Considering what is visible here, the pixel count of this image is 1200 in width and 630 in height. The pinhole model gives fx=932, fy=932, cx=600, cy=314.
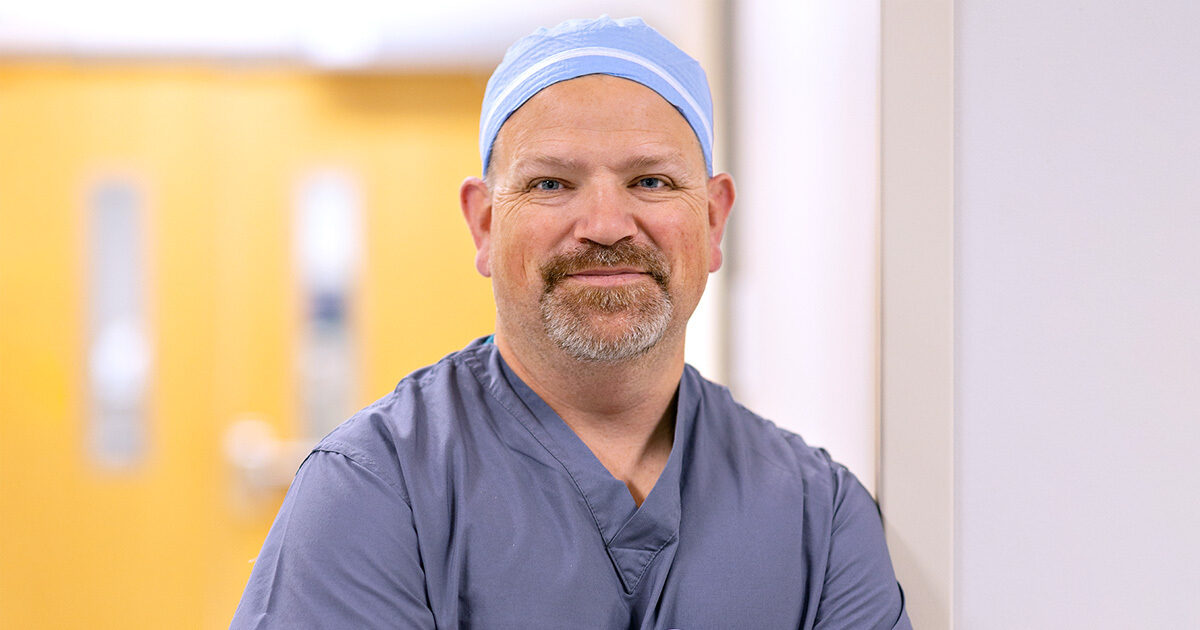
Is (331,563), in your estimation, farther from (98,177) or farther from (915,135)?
(98,177)

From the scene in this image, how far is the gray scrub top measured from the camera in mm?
723

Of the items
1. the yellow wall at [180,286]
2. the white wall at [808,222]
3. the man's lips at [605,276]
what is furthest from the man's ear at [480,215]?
the yellow wall at [180,286]

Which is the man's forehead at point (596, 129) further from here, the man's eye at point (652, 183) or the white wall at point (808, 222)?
the white wall at point (808, 222)

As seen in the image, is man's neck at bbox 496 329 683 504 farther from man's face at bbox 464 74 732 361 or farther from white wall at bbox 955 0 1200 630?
white wall at bbox 955 0 1200 630

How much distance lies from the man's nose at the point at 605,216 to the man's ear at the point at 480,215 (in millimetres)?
128

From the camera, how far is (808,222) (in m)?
1.17

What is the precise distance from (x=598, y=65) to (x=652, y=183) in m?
0.12

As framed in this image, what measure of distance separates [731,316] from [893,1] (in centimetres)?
98

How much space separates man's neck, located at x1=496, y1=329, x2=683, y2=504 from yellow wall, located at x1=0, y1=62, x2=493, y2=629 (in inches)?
49.1

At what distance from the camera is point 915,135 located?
83 centimetres

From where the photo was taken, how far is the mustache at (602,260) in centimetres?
80

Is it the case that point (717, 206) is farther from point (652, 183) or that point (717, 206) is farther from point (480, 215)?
point (480, 215)

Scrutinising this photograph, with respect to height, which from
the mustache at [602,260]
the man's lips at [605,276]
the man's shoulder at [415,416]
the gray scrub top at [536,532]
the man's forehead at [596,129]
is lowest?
the gray scrub top at [536,532]

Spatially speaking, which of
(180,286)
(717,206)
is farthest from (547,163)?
(180,286)
